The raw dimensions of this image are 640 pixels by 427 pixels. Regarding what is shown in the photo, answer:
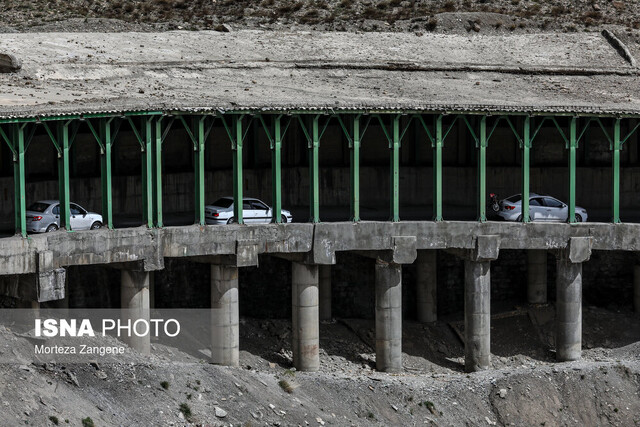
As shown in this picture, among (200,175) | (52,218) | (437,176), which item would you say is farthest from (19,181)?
(437,176)

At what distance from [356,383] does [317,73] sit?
19.5 metres

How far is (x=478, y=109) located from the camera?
224ft

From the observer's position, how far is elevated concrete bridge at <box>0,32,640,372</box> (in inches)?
2452

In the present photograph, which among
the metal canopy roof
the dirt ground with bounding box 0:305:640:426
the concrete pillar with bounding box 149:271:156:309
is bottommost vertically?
the dirt ground with bounding box 0:305:640:426

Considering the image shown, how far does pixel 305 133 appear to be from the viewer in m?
66.1

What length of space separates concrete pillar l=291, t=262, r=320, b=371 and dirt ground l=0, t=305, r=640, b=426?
931mm

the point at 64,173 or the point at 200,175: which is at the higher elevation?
the point at 64,173

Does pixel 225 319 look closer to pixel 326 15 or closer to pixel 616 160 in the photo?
pixel 616 160

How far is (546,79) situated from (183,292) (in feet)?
67.9

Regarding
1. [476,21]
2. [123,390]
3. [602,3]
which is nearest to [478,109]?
[123,390]

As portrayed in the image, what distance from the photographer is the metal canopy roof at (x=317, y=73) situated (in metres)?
68.1

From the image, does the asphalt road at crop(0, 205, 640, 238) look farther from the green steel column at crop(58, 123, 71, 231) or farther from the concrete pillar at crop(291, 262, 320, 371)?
the green steel column at crop(58, 123, 71, 231)

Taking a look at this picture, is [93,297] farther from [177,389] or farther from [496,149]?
[496,149]

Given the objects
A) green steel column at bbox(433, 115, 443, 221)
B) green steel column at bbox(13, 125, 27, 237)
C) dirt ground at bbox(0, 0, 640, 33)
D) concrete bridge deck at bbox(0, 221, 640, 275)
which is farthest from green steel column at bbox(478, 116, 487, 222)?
dirt ground at bbox(0, 0, 640, 33)
